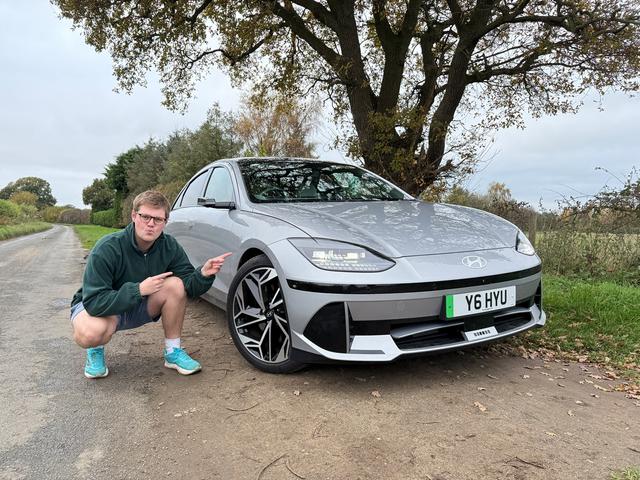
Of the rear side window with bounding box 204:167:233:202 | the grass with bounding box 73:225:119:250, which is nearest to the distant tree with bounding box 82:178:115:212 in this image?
the grass with bounding box 73:225:119:250

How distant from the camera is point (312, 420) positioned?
2303mm

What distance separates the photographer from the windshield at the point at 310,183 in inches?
145

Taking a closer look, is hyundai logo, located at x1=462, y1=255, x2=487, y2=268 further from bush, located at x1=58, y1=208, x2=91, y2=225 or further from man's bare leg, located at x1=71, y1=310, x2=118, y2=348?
bush, located at x1=58, y1=208, x2=91, y2=225

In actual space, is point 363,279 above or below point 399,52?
below

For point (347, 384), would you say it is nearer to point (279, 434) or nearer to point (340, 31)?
point (279, 434)

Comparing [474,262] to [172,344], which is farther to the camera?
[172,344]

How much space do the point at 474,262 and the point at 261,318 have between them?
1324 millimetres

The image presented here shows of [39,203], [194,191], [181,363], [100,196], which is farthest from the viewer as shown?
[39,203]

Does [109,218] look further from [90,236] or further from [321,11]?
[321,11]

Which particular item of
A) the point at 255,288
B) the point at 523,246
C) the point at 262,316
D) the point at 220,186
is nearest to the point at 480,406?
the point at 523,246

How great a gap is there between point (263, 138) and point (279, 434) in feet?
95.7

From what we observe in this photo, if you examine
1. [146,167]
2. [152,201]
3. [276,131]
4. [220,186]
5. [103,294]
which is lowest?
[103,294]

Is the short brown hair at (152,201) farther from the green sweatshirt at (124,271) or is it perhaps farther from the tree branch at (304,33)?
the tree branch at (304,33)

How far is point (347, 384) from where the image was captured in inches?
107
